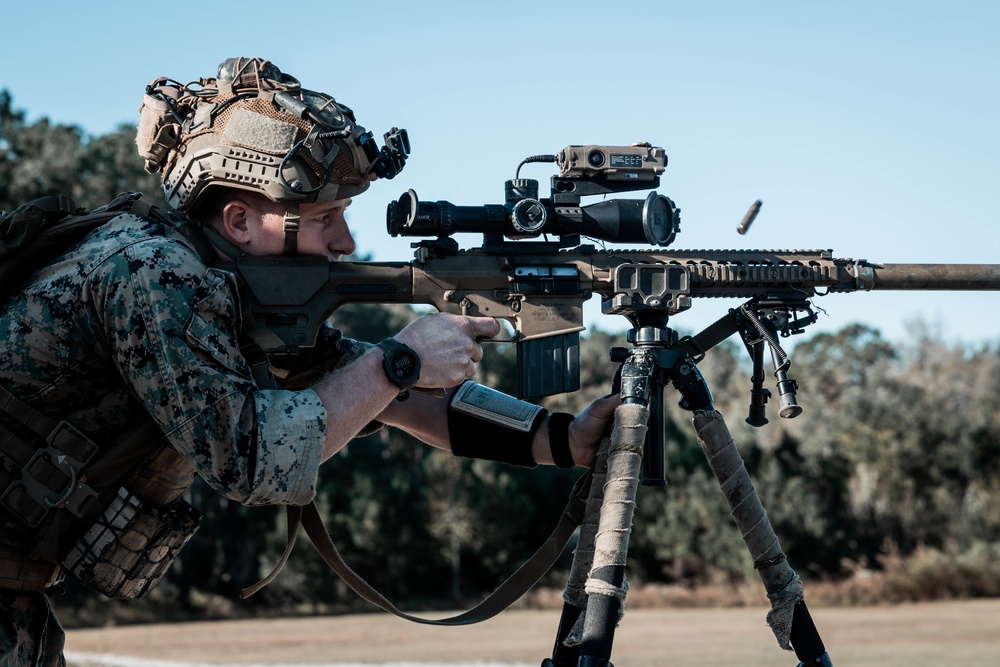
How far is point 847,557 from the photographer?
29203mm

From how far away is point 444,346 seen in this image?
3.94 metres

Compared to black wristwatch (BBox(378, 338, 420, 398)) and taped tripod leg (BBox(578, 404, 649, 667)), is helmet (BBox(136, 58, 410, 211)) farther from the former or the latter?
taped tripod leg (BBox(578, 404, 649, 667))

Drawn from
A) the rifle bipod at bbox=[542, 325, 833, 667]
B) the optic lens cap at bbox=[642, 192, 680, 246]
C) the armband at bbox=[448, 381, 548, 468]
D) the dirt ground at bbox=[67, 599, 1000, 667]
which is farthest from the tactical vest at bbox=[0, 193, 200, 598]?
the dirt ground at bbox=[67, 599, 1000, 667]

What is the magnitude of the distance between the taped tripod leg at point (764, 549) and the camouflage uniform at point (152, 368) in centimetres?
180

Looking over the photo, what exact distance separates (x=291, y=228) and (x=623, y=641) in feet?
44.5

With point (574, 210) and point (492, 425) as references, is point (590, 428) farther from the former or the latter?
point (574, 210)

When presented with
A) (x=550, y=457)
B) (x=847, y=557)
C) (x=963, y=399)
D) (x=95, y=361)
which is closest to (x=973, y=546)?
(x=847, y=557)

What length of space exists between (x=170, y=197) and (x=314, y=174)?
0.60 metres

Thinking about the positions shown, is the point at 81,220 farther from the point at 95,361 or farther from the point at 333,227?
the point at 333,227

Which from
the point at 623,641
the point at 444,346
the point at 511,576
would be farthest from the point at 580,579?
the point at 623,641

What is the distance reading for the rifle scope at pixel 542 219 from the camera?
452cm

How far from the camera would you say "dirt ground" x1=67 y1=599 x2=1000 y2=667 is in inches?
506

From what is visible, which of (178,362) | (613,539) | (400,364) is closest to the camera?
(178,362)

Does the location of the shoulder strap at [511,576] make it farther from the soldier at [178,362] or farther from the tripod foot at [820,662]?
the tripod foot at [820,662]
